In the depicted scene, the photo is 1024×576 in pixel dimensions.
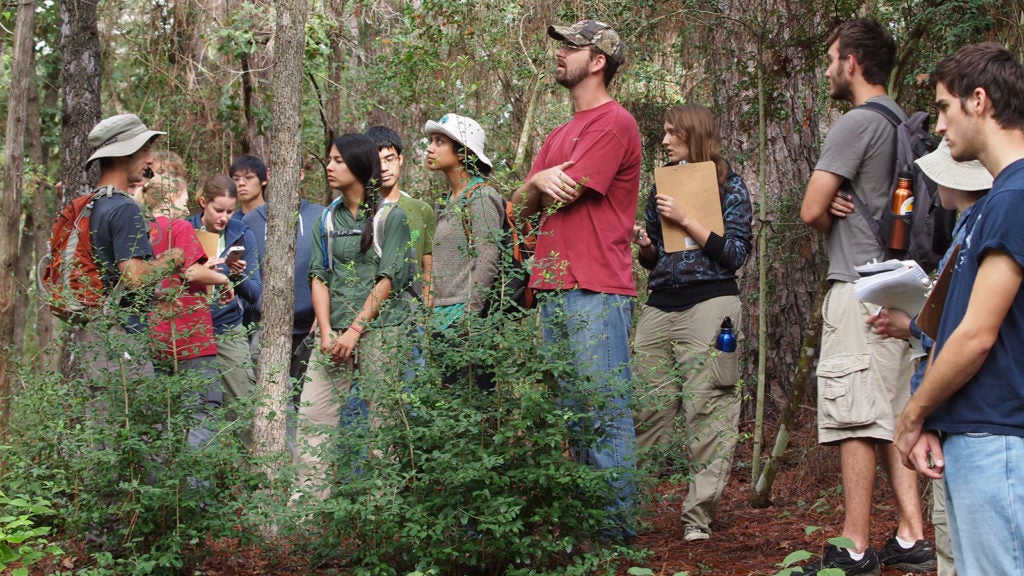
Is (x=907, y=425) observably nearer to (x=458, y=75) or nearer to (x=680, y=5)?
(x=680, y=5)

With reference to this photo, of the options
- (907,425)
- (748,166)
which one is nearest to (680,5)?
(748,166)

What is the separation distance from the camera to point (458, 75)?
432 inches

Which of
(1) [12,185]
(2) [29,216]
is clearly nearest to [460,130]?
(1) [12,185]

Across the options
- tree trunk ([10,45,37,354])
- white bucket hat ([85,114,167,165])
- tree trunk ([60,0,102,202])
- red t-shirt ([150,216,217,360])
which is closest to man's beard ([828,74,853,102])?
red t-shirt ([150,216,217,360])

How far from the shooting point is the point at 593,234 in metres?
5.12

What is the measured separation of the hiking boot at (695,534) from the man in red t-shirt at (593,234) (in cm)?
89

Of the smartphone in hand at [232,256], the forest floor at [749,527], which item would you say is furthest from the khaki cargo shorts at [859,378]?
the smartphone in hand at [232,256]

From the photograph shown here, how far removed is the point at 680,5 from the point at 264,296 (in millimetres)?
3938

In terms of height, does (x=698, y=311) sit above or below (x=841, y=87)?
below

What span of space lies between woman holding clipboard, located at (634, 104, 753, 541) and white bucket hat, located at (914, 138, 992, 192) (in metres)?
2.18

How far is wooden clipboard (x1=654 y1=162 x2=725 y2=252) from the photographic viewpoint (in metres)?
5.77

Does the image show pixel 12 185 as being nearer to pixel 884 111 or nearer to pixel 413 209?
pixel 413 209

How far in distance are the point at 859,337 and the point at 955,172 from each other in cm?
131

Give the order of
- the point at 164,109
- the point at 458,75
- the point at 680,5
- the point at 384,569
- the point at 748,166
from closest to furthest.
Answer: the point at 384,569 → the point at 680,5 → the point at 748,166 → the point at 458,75 → the point at 164,109
